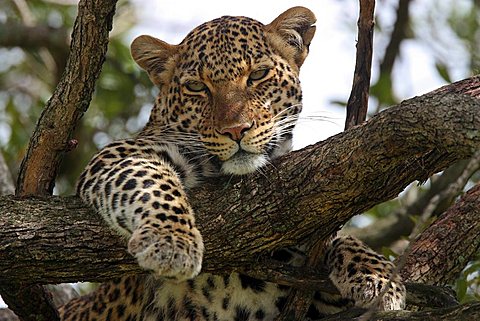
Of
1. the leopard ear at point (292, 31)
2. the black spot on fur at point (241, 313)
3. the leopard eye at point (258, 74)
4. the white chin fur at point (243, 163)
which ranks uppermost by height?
the leopard ear at point (292, 31)

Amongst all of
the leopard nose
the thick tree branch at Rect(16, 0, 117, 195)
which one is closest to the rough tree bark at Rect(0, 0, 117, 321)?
the thick tree branch at Rect(16, 0, 117, 195)

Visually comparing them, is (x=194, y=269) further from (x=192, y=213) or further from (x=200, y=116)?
(x=200, y=116)

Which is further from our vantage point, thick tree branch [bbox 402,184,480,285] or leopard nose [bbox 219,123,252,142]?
thick tree branch [bbox 402,184,480,285]

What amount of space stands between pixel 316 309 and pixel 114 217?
1664mm

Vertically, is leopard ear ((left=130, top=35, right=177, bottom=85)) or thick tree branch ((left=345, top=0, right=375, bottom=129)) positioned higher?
leopard ear ((left=130, top=35, right=177, bottom=85))

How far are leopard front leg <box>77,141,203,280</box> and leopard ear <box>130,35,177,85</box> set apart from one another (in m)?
1.11

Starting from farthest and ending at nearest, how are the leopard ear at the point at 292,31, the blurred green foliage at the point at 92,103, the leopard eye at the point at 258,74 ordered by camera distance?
the blurred green foliage at the point at 92,103 < the leopard ear at the point at 292,31 < the leopard eye at the point at 258,74

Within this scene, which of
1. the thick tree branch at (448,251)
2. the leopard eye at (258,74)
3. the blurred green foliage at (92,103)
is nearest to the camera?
the thick tree branch at (448,251)

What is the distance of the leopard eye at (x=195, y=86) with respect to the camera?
8125 mm

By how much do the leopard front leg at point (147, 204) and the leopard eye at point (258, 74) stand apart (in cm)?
89

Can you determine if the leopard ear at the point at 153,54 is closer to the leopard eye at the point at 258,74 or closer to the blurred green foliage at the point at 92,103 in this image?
the leopard eye at the point at 258,74

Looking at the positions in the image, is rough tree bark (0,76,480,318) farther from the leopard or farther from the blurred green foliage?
the blurred green foliage

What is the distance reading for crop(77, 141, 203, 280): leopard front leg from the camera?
6219 millimetres

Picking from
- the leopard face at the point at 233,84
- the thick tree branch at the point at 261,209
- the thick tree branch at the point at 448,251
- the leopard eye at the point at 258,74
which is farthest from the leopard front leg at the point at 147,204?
the thick tree branch at the point at 448,251
